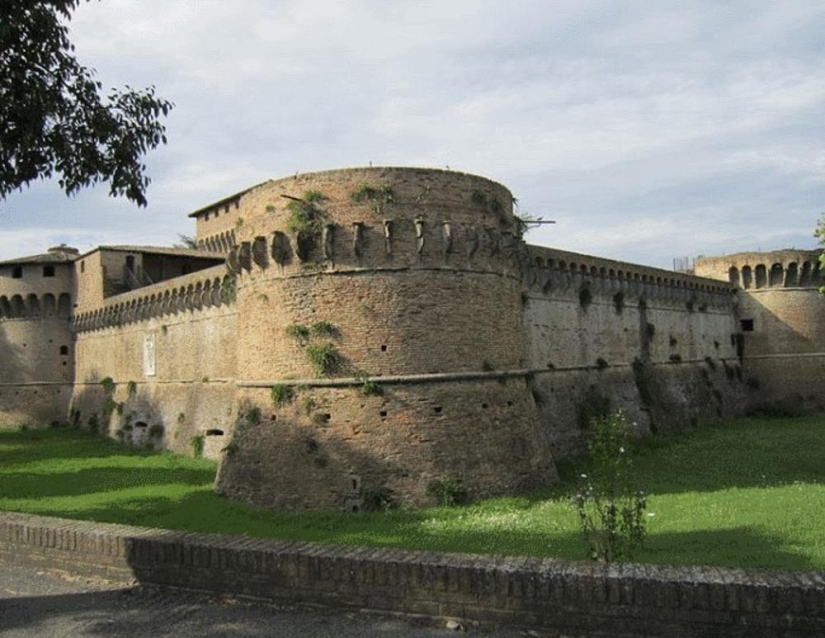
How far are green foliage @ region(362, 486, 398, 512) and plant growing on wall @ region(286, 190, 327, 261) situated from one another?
16.8ft

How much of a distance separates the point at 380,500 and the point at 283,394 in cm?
298

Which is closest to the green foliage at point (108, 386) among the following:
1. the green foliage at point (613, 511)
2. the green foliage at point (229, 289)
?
the green foliage at point (229, 289)

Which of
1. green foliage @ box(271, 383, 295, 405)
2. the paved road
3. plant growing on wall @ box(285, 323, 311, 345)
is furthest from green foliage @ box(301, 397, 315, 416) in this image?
the paved road

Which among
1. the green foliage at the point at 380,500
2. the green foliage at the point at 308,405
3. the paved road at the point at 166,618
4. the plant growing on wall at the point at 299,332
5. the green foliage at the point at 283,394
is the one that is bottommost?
the green foliage at the point at 380,500

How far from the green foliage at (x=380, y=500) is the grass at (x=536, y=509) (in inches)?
8.1

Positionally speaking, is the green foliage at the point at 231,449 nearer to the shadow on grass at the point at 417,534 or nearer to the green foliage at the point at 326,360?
the shadow on grass at the point at 417,534

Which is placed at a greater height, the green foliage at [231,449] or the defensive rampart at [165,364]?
the defensive rampart at [165,364]

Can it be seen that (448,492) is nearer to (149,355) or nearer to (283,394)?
(283,394)

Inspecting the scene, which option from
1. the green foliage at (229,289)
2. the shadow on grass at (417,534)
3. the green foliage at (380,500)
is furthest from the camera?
the green foliage at (229,289)

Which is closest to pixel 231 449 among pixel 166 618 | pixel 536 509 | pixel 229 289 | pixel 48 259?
pixel 536 509

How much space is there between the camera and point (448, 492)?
1380cm

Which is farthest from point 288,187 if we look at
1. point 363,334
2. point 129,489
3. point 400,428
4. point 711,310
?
point 711,310

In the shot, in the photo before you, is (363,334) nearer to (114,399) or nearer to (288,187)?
(288,187)

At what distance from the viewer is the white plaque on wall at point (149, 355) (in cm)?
2553
